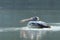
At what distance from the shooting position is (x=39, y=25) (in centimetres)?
2309

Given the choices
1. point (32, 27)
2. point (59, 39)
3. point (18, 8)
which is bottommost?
point (59, 39)

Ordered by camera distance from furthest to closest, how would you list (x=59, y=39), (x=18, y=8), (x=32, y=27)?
(x=18, y=8), (x=32, y=27), (x=59, y=39)

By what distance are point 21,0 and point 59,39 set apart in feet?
224

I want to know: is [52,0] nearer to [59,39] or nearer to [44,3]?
[44,3]

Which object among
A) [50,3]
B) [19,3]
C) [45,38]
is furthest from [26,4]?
[45,38]

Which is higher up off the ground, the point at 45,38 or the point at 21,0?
the point at 21,0

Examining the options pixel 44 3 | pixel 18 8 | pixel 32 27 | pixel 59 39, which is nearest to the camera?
pixel 59 39

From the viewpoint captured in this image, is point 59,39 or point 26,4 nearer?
point 59,39

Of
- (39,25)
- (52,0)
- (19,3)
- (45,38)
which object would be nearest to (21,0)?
(19,3)

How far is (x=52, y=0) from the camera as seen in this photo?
86000mm

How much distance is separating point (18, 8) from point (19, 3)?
4.32 metres

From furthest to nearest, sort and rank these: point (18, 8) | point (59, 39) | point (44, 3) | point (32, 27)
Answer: point (44, 3)
point (18, 8)
point (32, 27)
point (59, 39)

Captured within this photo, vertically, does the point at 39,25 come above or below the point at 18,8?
below

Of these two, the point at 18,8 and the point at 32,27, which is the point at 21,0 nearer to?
the point at 18,8
